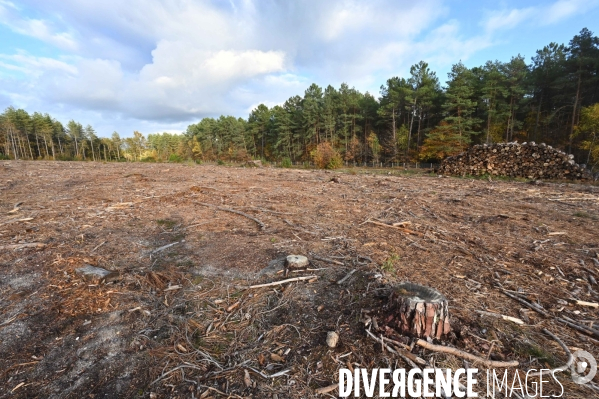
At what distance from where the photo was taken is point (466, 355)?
6.93ft

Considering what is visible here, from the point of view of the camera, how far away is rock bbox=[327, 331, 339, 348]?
230cm

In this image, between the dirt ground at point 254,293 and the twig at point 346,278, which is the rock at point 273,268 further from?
the twig at point 346,278

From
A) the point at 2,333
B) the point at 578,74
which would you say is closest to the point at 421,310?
the point at 2,333

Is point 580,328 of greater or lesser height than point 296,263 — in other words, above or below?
below

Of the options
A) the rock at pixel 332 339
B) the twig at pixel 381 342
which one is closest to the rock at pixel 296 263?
the rock at pixel 332 339

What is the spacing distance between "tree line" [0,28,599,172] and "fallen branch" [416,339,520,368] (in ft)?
69.4

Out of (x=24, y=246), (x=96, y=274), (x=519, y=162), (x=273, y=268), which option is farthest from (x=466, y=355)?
(x=519, y=162)

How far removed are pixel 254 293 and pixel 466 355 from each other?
88.2 inches

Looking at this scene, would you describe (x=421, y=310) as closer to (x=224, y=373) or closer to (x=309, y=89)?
(x=224, y=373)

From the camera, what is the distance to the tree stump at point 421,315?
7.30 feet

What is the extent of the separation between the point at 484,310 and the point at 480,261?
1.44m

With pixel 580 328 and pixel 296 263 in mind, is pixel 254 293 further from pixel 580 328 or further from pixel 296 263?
pixel 580 328

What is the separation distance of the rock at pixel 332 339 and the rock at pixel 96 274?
119 inches

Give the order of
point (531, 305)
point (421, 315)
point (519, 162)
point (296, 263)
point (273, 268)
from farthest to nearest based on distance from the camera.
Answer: point (519, 162)
point (273, 268)
point (296, 263)
point (531, 305)
point (421, 315)
